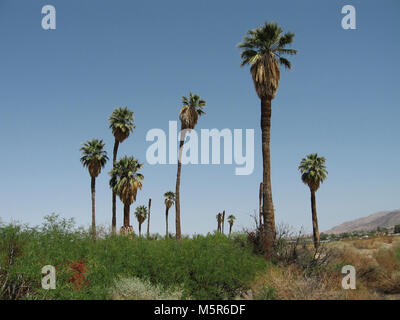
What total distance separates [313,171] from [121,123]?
29.0 meters

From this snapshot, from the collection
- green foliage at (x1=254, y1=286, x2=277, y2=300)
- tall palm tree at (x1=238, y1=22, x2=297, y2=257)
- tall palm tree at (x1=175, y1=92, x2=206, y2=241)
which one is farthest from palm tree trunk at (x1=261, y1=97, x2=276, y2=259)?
tall palm tree at (x1=175, y1=92, x2=206, y2=241)

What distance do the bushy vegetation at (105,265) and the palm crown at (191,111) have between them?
75.4 ft

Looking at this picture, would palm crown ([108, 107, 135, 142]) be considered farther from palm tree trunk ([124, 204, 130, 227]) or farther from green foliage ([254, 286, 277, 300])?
green foliage ([254, 286, 277, 300])

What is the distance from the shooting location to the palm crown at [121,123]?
47956 mm

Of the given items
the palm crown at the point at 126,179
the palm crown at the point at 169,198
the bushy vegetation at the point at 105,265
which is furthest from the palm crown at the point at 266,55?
the palm crown at the point at 169,198

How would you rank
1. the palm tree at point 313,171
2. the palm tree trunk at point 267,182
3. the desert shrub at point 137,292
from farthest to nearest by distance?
the palm tree at point 313,171 < the palm tree trunk at point 267,182 < the desert shrub at point 137,292

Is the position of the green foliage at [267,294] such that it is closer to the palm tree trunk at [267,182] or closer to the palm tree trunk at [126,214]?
the palm tree trunk at [267,182]

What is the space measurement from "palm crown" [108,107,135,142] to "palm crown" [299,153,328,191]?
2634 cm

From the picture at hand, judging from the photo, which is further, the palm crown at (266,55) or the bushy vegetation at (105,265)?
the palm crown at (266,55)

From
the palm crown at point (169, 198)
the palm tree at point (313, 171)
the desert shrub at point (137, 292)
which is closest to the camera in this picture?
the desert shrub at point (137, 292)

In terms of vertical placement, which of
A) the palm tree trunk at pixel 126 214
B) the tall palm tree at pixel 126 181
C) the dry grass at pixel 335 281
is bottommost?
the dry grass at pixel 335 281
